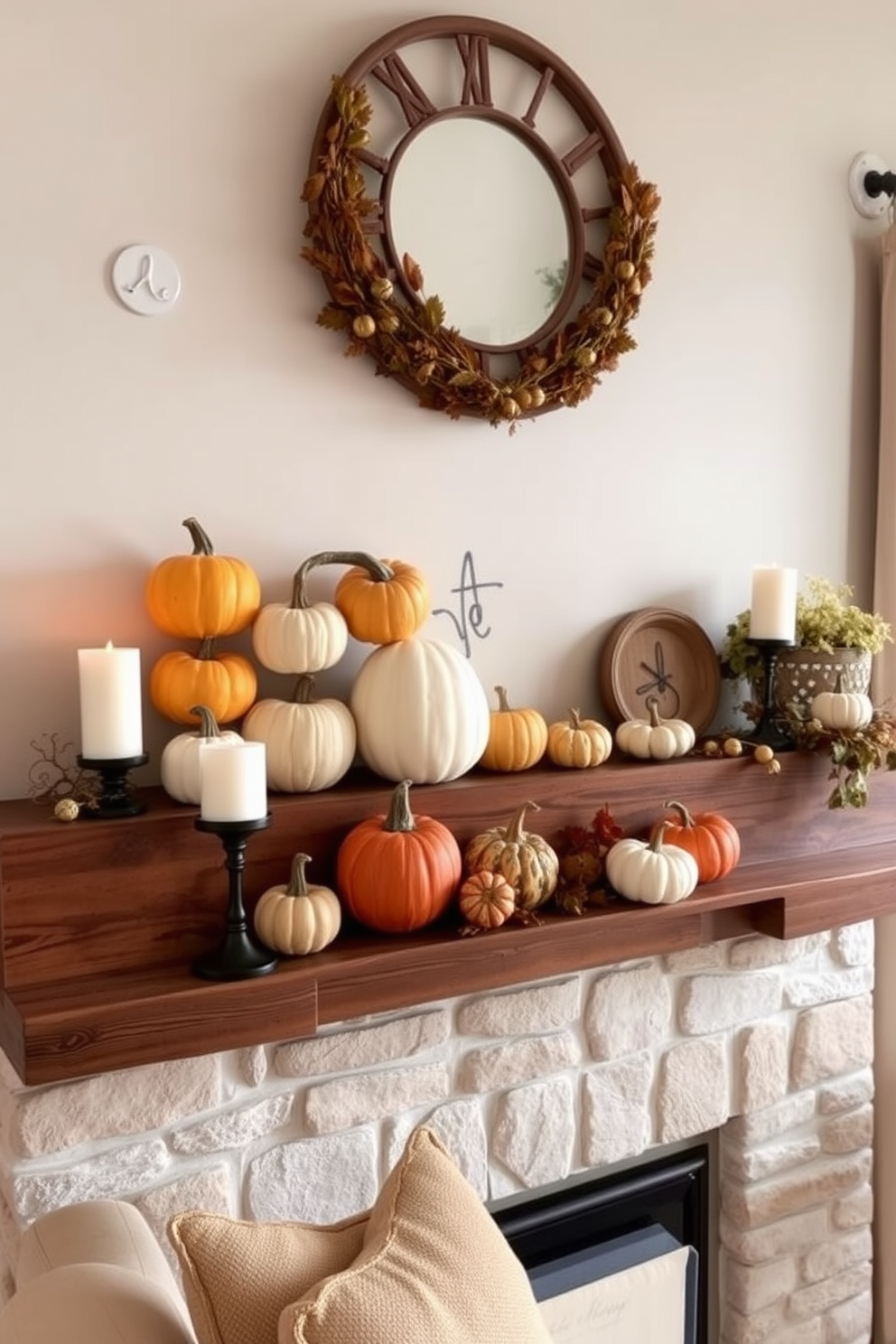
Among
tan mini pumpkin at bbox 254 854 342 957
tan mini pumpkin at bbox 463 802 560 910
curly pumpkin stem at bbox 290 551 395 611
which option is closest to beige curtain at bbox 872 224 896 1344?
tan mini pumpkin at bbox 463 802 560 910

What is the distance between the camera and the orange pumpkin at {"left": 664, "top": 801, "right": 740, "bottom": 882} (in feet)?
5.98

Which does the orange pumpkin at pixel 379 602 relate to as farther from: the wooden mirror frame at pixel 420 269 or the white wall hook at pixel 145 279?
the white wall hook at pixel 145 279

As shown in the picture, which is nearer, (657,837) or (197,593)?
(197,593)

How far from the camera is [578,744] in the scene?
1.83m

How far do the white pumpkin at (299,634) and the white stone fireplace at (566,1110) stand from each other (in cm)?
47

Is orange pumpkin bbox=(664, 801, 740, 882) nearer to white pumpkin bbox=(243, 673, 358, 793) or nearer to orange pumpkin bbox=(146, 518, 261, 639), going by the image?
white pumpkin bbox=(243, 673, 358, 793)

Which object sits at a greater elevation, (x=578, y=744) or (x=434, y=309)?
(x=434, y=309)

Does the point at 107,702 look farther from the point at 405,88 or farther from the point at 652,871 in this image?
the point at 405,88

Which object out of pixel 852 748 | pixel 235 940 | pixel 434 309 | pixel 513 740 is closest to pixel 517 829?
pixel 513 740

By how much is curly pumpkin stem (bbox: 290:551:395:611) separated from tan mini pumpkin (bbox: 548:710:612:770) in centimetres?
37

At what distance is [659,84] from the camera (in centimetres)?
201

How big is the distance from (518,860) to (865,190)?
147 centimetres

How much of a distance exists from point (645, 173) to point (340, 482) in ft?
2.54

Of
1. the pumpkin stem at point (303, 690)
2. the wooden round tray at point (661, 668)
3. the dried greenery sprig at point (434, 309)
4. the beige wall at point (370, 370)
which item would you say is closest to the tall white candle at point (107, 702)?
the beige wall at point (370, 370)
